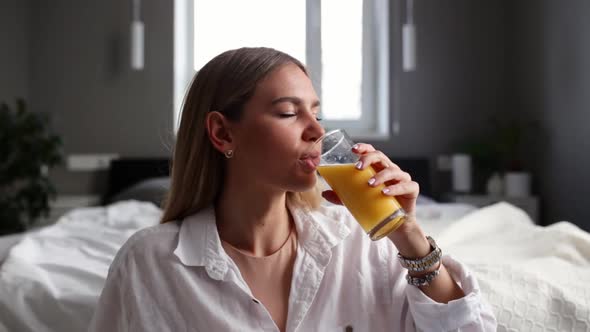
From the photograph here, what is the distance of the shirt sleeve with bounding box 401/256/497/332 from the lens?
3.00ft

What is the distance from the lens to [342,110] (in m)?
4.82

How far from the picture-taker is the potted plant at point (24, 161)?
360 cm

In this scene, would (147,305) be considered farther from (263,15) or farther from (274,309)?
(263,15)

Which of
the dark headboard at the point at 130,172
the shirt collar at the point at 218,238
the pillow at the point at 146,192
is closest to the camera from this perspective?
the shirt collar at the point at 218,238

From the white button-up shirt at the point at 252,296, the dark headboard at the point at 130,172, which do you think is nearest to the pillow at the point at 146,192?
the dark headboard at the point at 130,172

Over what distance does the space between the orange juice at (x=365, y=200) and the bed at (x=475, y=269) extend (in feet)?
1.31

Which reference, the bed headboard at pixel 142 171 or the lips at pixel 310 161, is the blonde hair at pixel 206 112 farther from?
the bed headboard at pixel 142 171

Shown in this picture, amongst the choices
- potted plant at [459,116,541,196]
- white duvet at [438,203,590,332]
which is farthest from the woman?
potted plant at [459,116,541,196]

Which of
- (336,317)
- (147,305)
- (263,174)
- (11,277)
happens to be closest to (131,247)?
(147,305)

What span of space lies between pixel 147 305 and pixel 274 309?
214 millimetres

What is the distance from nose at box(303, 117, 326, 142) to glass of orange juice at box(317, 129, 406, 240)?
0.06 metres

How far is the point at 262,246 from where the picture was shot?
3.65 feet

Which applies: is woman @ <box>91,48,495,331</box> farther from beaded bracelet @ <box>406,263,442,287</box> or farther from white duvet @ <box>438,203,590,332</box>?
white duvet @ <box>438,203,590,332</box>

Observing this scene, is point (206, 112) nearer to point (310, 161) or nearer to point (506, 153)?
point (310, 161)
